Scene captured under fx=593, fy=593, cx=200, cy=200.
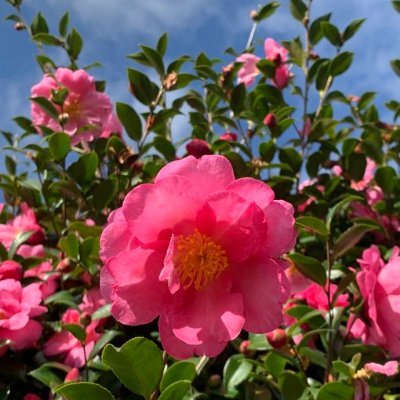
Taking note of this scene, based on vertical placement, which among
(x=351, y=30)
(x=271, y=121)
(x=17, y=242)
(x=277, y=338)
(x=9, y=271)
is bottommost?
(x=277, y=338)

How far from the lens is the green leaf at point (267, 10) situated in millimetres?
2631

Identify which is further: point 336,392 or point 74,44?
point 74,44

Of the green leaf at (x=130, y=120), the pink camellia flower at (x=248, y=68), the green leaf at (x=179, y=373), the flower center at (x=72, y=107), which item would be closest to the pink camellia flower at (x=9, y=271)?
the green leaf at (x=130, y=120)

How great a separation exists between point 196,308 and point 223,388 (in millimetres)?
541

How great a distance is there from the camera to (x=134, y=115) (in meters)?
1.65

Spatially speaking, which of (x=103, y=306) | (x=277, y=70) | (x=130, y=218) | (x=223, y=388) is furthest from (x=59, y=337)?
(x=277, y=70)

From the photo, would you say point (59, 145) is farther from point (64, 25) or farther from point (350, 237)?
point (64, 25)

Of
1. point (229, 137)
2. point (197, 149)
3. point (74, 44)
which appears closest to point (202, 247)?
point (197, 149)

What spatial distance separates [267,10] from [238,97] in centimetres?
79

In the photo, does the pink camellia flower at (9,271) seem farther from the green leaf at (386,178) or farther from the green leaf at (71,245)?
the green leaf at (386,178)

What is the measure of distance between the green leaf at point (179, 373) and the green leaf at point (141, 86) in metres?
0.96

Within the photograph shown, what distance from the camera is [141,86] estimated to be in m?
1.68

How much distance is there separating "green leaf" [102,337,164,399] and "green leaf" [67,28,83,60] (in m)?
1.83

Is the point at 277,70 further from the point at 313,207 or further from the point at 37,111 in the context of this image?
the point at 37,111
